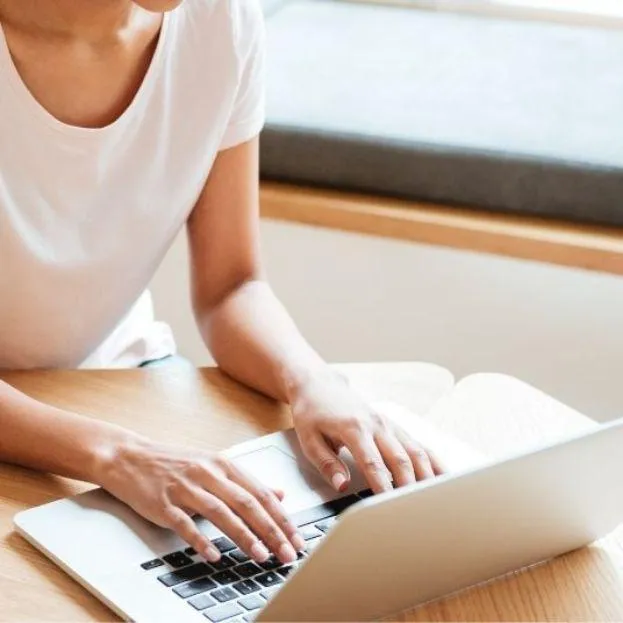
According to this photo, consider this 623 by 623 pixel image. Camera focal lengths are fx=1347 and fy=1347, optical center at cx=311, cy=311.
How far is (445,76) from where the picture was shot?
2.14 m

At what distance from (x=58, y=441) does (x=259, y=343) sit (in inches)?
10.7

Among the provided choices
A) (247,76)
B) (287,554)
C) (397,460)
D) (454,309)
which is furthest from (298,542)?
(454,309)

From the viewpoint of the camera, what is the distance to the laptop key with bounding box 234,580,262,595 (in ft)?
2.88

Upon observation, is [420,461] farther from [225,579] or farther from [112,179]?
[112,179]

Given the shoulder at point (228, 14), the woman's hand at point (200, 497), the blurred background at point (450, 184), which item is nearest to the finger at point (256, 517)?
the woman's hand at point (200, 497)

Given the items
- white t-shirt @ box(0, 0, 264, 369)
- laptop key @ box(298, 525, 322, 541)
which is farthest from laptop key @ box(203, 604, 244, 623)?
white t-shirt @ box(0, 0, 264, 369)

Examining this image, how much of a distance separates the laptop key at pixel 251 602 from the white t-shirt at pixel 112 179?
1.68 feet

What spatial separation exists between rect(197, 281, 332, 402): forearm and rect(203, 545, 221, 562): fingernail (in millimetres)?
264

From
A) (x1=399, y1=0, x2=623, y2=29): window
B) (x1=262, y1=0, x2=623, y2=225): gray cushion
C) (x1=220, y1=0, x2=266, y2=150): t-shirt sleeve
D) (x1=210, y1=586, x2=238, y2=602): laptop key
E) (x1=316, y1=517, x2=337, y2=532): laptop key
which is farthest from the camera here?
(x1=399, y1=0, x2=623, y2=29): window

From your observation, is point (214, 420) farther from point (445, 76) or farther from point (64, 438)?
point (445, 76)

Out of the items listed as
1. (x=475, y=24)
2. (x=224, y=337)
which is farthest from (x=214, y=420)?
(x=475, y=24)

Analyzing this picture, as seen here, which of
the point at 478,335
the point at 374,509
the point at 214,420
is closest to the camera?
the point at 374,509

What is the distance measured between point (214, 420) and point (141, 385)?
9 cm

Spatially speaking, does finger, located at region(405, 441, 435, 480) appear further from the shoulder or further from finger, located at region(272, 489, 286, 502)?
the shoulder
